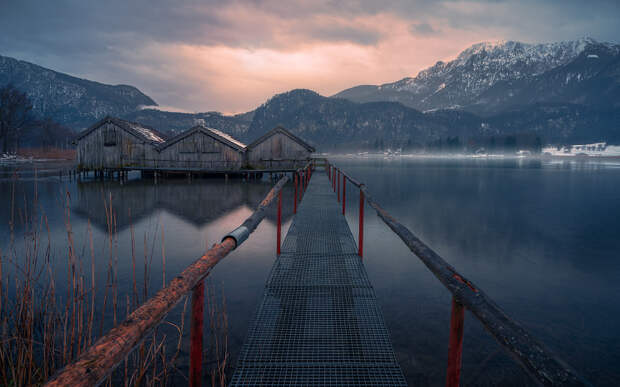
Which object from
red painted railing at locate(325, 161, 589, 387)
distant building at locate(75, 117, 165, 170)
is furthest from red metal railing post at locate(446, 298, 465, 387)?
distant building at locate(75, 117, 165, 170)

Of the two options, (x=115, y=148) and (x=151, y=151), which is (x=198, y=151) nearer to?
(x=151, y=151)

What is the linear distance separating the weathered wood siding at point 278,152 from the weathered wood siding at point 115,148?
1049 cm

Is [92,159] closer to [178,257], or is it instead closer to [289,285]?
[178,257]

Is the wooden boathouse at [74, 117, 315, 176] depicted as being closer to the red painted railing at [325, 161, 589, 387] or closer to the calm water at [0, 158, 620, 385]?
the calm water at [0, 158, 620, 385]

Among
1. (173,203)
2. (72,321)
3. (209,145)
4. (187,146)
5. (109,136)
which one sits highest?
(109,136)

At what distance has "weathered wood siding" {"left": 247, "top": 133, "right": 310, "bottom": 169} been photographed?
3547 centimetres

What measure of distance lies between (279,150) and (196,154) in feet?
27.9

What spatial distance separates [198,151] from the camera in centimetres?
3341

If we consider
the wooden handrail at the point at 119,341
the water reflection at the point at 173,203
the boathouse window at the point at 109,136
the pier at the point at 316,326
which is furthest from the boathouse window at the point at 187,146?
the wooden handrail at the point at 119,341

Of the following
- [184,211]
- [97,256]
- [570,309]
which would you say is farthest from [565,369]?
[184,211]

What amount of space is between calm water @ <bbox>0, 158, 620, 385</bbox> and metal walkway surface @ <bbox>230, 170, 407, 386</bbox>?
4.51 ft

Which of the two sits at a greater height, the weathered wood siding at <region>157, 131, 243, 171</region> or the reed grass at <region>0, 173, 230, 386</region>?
the weathered wood siding at <region>157, 131, 243, 171</region>

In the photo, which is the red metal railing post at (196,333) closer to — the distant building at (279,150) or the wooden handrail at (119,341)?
the wooden handrail at (119,341)

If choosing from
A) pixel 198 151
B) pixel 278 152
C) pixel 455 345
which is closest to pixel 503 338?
pixel 455 345
